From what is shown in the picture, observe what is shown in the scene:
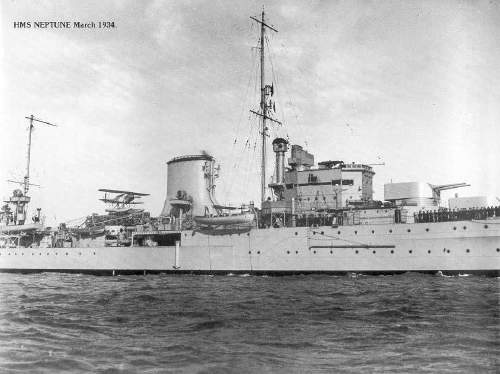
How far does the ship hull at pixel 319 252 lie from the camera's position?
829 inches

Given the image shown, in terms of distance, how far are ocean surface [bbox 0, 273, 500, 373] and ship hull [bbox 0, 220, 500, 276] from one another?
765 centimetres

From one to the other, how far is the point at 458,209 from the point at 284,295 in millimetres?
12467

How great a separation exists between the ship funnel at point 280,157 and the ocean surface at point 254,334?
595 inches

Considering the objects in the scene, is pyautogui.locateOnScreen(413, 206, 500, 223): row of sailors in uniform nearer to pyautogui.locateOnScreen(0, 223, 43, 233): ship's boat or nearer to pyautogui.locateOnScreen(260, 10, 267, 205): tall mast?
pyautogui.locateOnScreen(260, 10, 267, 205): tall mast

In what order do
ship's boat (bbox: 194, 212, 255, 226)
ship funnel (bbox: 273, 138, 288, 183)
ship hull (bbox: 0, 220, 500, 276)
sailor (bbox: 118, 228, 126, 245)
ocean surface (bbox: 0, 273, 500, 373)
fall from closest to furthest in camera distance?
1. ocean surface (bbox: 0, 273, 500, 373)
2. ship hull (bbox: 0, 220, 500, 276)
3. ship's boat (bbox: 194, 212, 255, 226)
4. ship funnel (bbox: 273, 138, 288, 183)
5. sailor (bbox: 118, 228, 126, 245)

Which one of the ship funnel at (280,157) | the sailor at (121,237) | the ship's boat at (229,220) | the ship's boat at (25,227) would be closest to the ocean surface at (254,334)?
the ship's boat at (229,220)

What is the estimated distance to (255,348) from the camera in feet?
23.1

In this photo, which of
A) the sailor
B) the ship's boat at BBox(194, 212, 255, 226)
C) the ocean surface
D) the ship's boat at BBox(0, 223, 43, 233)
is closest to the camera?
the ocean surface

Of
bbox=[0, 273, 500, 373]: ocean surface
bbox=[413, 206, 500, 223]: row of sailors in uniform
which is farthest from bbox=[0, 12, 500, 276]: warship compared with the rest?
bbox=[0, 273, 500, 373]: ocean surface

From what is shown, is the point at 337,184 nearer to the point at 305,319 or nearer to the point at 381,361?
the point at 305,319

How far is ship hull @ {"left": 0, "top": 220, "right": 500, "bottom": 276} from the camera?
2105cm

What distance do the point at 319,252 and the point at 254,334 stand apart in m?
16.2

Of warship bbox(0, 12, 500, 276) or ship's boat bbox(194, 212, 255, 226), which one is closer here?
warship bbox(0, 12, 500, 276)

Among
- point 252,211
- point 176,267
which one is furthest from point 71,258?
point 252,211
